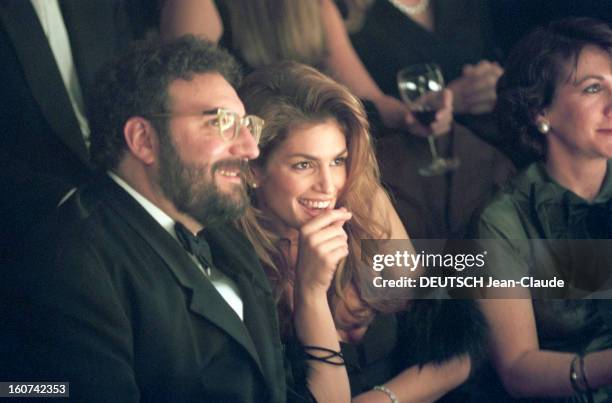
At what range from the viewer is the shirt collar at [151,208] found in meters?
2.02

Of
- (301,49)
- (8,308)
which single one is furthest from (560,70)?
(8,308)

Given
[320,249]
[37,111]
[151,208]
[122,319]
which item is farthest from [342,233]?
[37,111]

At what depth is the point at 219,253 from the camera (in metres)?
2.12

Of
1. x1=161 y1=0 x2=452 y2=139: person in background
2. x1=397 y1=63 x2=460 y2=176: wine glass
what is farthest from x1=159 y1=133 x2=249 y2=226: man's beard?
x1=397 y1=63 x2=460 y2=176: wine glass

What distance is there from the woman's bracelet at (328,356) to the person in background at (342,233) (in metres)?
0.03

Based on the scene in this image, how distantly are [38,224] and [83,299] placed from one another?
313mm

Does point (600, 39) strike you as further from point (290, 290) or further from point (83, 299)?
point (83, 299)

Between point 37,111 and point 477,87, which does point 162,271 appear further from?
point 477,87

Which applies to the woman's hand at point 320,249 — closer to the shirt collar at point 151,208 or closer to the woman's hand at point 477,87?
the shirt collar at point 151,208

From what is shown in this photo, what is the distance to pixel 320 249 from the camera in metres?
2.15

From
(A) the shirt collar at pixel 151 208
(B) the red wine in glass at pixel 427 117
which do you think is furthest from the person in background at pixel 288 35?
(A) the shirt collar at pixel 151 208

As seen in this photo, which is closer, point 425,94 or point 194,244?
point 194,244

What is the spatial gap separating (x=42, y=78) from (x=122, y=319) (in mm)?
698

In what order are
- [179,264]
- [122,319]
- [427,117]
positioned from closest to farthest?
[122,319] < [179,264] < [427,117]
